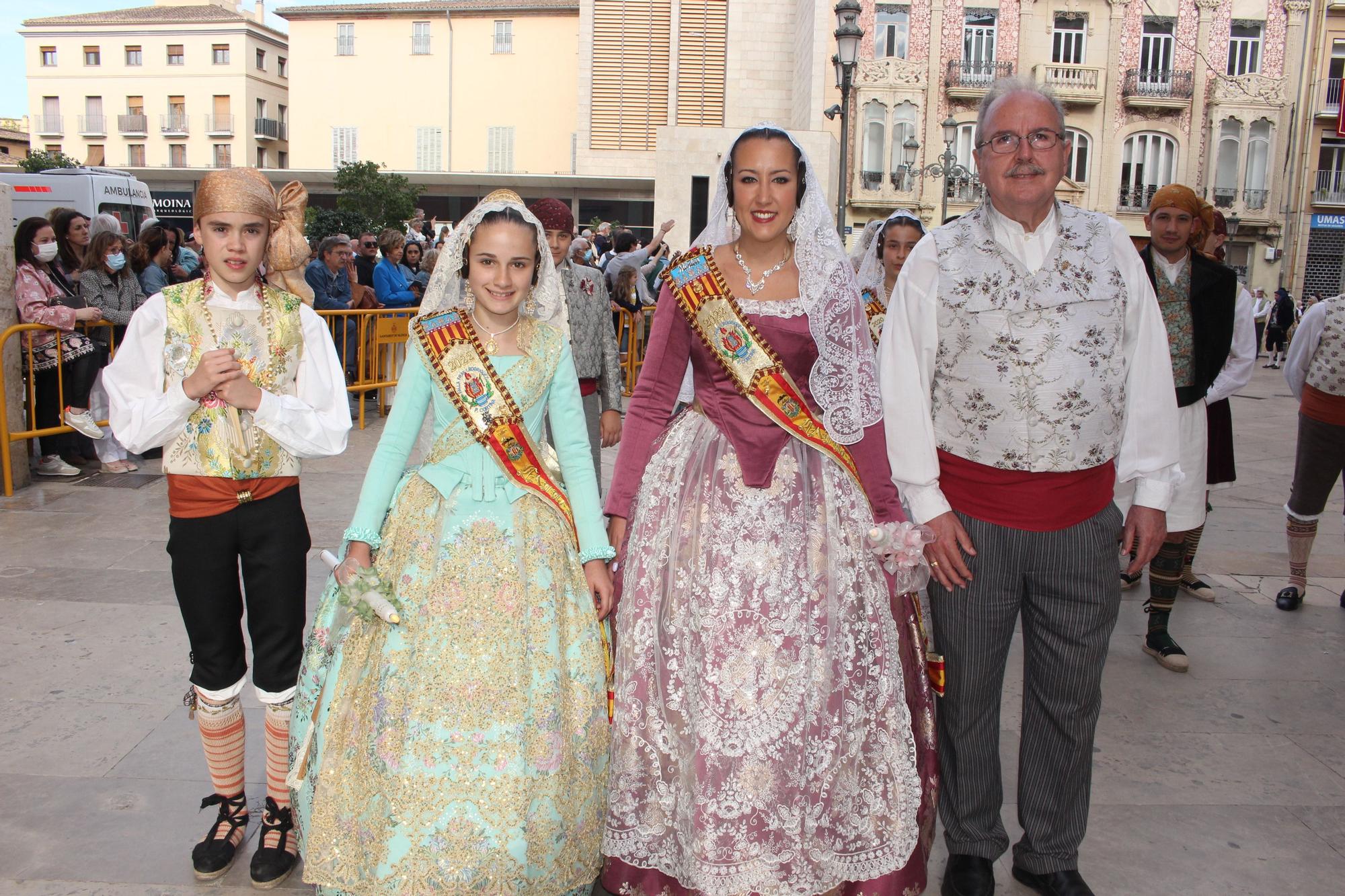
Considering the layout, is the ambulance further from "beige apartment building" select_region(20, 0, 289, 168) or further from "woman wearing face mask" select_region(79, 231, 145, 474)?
"beige apartment building" select_region(20, 0, 289, 168)

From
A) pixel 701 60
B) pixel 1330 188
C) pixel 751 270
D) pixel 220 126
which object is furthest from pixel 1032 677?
pixel 220 126

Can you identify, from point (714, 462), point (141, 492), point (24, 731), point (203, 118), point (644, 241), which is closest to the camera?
point (714, 462)

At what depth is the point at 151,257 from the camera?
8.32 metres

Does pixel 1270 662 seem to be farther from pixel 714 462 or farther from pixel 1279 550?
pixel 714 462

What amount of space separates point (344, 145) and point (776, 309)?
42123 mm

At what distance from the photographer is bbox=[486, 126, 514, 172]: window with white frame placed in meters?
39.8

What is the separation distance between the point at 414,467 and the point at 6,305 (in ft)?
17.5

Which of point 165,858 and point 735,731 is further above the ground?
point 735,731

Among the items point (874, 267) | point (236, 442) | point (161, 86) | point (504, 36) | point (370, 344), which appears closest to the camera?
point (236, 442)

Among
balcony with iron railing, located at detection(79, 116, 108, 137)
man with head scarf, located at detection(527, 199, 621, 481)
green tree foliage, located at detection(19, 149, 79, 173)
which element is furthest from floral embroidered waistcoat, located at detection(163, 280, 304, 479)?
balcony with iron railing, located at detection(79, 116, 108, 137)

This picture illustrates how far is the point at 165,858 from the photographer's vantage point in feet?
8.84

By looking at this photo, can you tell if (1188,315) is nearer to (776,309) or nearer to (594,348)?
(776,309)

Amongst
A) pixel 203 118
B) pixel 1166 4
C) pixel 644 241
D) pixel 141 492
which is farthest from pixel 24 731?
pixel 203 118

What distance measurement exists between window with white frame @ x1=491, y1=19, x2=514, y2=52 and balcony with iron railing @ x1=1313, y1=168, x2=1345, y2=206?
1121 inches
